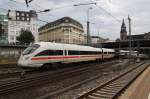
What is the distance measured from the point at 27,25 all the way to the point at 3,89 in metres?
134

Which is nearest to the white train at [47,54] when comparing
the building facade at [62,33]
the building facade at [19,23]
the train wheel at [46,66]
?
the train wheel at [46,66]

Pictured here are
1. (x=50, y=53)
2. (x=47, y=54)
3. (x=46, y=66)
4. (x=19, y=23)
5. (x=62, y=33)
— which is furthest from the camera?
(x=19, y=23)

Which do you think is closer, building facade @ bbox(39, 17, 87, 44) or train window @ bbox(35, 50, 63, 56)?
train window @ bbox(35, 50, 63, 56)

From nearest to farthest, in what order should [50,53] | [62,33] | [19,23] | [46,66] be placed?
[46,66]
[50,53]
[62,33]
[19,23]

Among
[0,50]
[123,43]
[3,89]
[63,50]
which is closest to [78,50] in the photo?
[63,50]

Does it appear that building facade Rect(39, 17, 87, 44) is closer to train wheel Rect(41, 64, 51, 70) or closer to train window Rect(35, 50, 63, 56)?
train window Rect(35, 50, 63, 56)

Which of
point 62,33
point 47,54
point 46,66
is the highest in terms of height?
point 62,33

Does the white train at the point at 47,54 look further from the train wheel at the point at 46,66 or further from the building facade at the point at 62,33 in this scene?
Result: the building facade at the point at 62,33

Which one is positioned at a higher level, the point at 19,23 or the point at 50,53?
the point at 19,23

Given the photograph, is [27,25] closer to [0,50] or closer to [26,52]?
[0,50]

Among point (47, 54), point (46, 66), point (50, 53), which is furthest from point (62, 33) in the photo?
point (47, 54)

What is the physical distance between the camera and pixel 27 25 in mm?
146250

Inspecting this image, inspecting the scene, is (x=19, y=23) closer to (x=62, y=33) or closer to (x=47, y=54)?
(x=62, y=33)

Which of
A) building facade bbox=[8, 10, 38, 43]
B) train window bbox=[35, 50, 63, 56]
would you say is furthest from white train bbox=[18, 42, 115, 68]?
building facade bbox=[8, 10, 38, 43]
